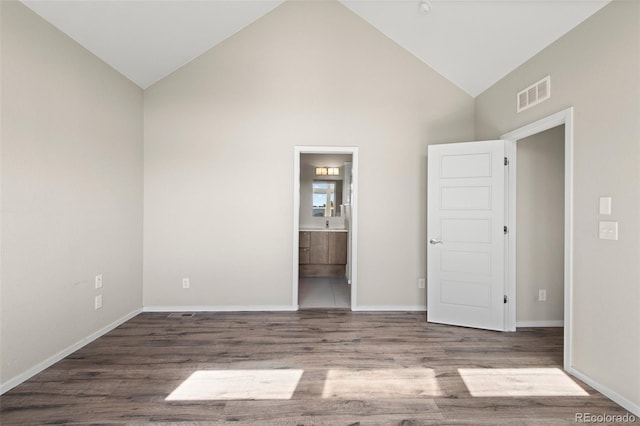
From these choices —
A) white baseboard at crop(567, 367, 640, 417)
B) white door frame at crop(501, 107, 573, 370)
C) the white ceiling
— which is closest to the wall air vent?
white door frame at crop(501, 107, 573, 370)

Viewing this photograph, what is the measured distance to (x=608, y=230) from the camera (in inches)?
78.0

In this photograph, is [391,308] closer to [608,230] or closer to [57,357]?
[608,230]

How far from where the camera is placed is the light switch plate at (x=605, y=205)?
1980mm

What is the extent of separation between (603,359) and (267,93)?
3976 millimetres

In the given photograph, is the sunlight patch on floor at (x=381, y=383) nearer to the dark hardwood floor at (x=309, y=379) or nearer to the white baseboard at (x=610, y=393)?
the dark hardwood floor at (x=309, y=379)

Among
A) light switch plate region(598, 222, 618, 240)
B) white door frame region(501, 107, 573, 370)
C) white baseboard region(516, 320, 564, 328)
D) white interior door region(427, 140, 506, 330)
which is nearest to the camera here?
light switch plate region(598, 222, 618, 240)

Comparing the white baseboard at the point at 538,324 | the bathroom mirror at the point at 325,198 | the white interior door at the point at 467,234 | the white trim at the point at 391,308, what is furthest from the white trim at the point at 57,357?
the white baseboard at the point at 538,324

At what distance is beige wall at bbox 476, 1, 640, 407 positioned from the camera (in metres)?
1.83

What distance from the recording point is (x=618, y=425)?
5.57 ft

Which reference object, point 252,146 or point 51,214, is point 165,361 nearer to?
point 51,214

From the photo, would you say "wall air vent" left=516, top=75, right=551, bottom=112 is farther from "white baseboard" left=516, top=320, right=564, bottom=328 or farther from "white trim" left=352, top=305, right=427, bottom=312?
"white trim" left=352, top=305, right=427, bottom=312

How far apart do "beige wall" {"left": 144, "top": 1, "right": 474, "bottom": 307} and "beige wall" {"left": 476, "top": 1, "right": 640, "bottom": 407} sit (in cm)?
153

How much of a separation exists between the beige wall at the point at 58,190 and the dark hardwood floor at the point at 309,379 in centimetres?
34

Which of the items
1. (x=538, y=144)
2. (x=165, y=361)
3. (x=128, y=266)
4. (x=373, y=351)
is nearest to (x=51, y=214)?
(x=128, y=266)
